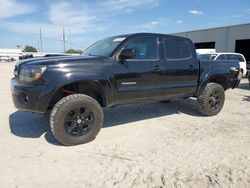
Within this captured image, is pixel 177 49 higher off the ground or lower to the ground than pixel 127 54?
higher

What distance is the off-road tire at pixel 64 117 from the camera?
4145 millimetres

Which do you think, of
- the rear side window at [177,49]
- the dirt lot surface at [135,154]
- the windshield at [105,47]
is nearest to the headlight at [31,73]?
the dirt lot surface at [135,154]

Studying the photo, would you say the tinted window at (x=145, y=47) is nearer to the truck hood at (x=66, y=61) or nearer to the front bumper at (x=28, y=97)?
the truck hood at (x=66, y=61)

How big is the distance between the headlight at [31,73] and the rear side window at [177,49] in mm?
2646

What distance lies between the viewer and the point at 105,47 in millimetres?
5207

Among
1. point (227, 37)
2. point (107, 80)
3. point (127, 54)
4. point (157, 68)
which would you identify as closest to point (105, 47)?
point (127, 54)

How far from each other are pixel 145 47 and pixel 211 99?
7.50 ft

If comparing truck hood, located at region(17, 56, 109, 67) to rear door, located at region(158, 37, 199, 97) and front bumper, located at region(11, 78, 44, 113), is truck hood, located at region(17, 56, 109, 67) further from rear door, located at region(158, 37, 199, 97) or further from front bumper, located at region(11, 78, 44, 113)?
rear door, located at region(158, 37, 199, 97)

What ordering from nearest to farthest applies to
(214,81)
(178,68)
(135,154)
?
(135,154)
(178,68)
(214,81)

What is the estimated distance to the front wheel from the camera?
6.18 meters

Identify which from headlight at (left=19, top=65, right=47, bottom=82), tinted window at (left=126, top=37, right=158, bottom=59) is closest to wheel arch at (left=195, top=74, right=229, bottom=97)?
tinted window at (left=126, top=37, right=158, bottom=59)

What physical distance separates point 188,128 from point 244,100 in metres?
4.25

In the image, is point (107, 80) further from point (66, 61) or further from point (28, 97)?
point (28, 97)

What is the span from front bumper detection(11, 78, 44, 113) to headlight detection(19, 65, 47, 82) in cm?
11
